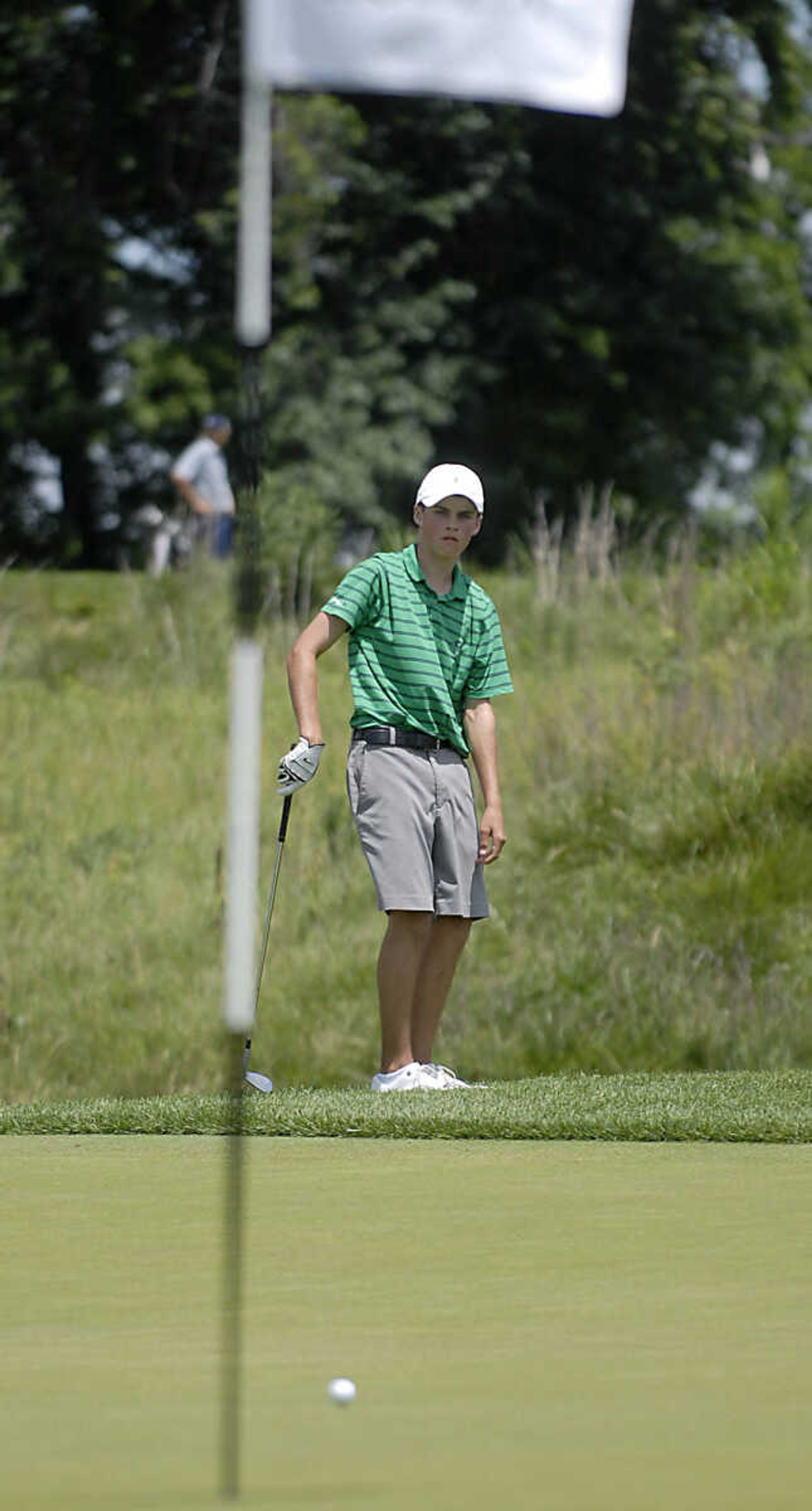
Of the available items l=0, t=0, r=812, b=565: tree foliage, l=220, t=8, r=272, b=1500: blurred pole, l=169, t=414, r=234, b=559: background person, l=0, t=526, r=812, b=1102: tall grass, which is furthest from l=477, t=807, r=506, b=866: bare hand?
l=0, t=0, r=812, b=565: tree foliage

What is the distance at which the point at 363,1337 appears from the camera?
4.04 meters

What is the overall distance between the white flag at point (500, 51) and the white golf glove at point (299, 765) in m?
3.65

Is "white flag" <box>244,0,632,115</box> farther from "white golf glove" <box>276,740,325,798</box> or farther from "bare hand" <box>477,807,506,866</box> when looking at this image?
"bare hand" <box>477,807,506,866</box>

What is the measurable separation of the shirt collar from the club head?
5.05ft

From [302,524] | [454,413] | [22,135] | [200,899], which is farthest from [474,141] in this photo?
[200,899]

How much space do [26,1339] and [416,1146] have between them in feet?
8.87

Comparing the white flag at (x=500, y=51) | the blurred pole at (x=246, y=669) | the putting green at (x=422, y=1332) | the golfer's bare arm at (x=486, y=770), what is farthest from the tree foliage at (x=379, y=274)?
the blurred pole at (x=246, y=669)

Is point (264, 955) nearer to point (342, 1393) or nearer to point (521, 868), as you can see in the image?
point (521, 868)

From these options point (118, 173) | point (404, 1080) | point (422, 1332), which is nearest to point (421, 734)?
point (404, 1080)

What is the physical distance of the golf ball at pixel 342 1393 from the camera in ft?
11.4

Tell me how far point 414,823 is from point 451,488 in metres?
1.01

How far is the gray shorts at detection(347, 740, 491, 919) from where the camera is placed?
7906mm

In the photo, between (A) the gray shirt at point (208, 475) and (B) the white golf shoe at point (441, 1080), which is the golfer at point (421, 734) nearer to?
(B) the white golf shoe at point (441, 1080)

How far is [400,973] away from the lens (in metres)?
8.02
